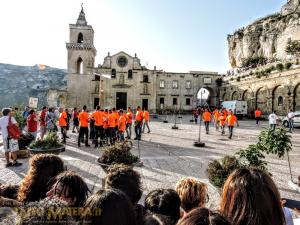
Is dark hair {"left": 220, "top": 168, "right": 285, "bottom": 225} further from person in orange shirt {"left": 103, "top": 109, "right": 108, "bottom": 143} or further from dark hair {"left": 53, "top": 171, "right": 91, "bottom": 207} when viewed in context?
person in orange shirt {"left": 103, "top": 109, "right": 108, "bottom": 143}

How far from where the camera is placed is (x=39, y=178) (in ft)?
10.5

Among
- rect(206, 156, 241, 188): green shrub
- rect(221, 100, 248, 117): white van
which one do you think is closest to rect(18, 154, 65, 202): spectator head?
rect(206, 156, 241, 188): green shrub

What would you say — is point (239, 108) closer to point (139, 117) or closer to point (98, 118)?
point (139, 117)

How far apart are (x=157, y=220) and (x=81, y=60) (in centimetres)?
4849

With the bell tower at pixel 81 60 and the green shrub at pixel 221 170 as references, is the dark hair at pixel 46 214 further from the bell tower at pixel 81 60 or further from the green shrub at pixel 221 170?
the bell tower at pixel 81 60

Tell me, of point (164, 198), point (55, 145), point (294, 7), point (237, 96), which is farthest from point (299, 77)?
point (164, 198)

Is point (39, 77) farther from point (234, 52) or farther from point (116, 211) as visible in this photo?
point (116, 211)

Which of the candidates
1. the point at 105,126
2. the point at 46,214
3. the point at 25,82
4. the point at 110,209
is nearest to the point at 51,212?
the point at 46,214

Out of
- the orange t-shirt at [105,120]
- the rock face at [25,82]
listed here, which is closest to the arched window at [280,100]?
the orange t-shirt at [105,120]

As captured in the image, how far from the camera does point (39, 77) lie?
12056 centimetres

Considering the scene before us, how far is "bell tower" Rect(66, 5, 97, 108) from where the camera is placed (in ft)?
153

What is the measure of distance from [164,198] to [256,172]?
1.06m

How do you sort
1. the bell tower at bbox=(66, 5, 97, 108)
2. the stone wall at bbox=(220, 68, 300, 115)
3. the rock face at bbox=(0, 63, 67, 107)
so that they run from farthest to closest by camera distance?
the rock face at bbox=(0, 63, 67, 107)
the bell tower at bbox=(66, 5, 97, 108)
the stone wall at bbox=(220, 68, 300, 115)

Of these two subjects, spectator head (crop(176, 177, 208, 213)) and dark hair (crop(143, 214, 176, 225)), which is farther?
spectator head (crop(176, 177, 208, 213))
